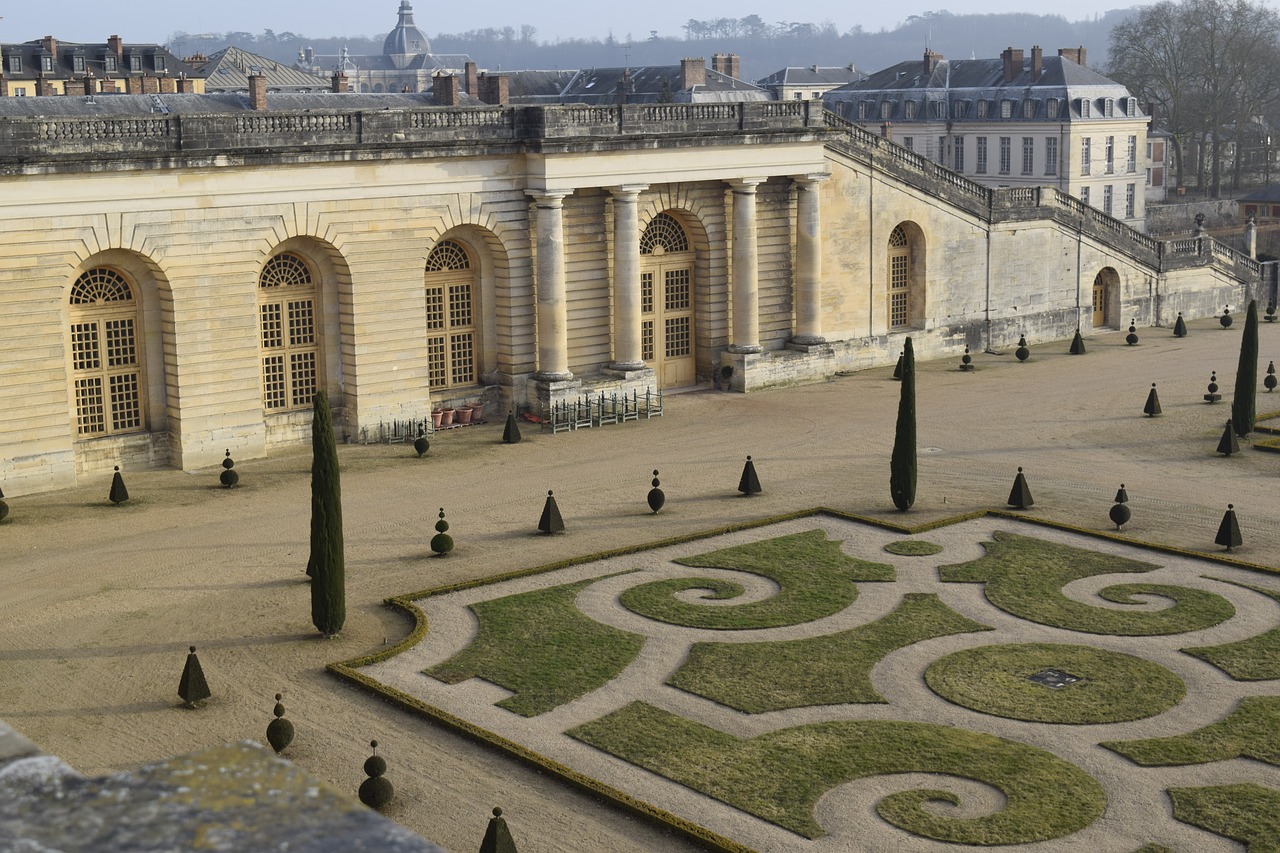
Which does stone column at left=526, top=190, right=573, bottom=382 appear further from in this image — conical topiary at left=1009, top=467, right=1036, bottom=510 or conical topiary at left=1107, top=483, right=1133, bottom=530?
conical topiary at left=1107, top=483, right=1133, bottom=530

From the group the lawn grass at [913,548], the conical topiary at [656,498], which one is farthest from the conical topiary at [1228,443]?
the conical topiary at [656,498]

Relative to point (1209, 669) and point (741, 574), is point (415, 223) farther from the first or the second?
point (1209, 669)

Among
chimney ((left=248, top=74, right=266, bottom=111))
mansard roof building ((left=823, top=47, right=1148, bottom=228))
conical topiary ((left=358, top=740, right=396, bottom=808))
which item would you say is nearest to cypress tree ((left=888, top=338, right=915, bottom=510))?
conical topiary ((left=358, top=740, right=396, bottom=808))

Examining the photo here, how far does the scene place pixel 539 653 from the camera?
86.1ft

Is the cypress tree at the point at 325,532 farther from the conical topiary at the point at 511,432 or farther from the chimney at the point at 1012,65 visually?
the chimney at the point at 1012,65

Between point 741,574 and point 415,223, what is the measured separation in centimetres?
1744

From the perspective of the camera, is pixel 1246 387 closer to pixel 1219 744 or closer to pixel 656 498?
pixel 656 498

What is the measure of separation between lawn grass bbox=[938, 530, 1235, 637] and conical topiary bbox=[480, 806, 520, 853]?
1310cm

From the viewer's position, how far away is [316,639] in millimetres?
27094

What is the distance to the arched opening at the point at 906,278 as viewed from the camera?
56.4 metres

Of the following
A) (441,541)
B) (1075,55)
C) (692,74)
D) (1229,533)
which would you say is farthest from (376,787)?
(1075,55)

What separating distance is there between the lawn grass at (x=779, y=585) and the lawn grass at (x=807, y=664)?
1.21m

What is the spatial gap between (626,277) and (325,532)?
74.3ft

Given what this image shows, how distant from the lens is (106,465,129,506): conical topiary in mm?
36594
